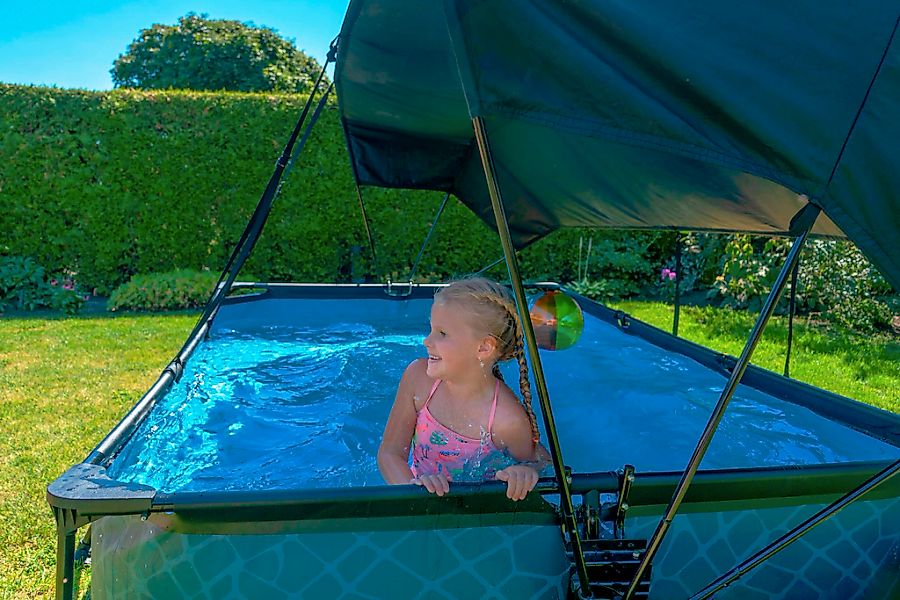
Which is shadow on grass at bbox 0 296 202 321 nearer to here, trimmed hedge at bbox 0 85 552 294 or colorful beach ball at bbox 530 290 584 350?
trimmed hedge at bbox 0 85 552 294

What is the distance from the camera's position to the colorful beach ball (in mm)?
3699

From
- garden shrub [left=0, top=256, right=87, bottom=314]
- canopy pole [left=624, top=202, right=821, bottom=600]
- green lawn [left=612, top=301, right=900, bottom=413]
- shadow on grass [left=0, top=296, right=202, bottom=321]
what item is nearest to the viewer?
canopy pole [left=624, top=202, right=821, bottom=600]

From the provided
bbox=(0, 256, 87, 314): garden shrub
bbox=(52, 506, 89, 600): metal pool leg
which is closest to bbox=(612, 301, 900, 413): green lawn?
bbox=(52, 506, 89, 600): metal pool leg

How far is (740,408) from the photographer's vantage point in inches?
157

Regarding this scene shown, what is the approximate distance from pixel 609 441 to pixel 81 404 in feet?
12.4

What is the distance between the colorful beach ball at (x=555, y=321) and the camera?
12.1ft

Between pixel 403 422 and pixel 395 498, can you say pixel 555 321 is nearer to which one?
pixel 403 422

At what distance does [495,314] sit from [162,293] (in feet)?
23.6

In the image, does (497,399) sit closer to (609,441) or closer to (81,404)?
(609,441)

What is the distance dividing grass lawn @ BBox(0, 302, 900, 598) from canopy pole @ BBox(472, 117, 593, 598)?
7.71 ft

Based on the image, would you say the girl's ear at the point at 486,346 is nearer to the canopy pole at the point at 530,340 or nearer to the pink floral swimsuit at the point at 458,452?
the pink floral swimsuit at the point at 458,452

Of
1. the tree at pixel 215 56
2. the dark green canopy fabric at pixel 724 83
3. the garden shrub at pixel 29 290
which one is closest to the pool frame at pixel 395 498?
the dark green canopy fabric at pixel 724 83

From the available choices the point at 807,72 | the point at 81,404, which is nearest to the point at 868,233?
the point at 807,72

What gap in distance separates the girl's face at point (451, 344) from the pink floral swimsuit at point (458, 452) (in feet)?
0.53
